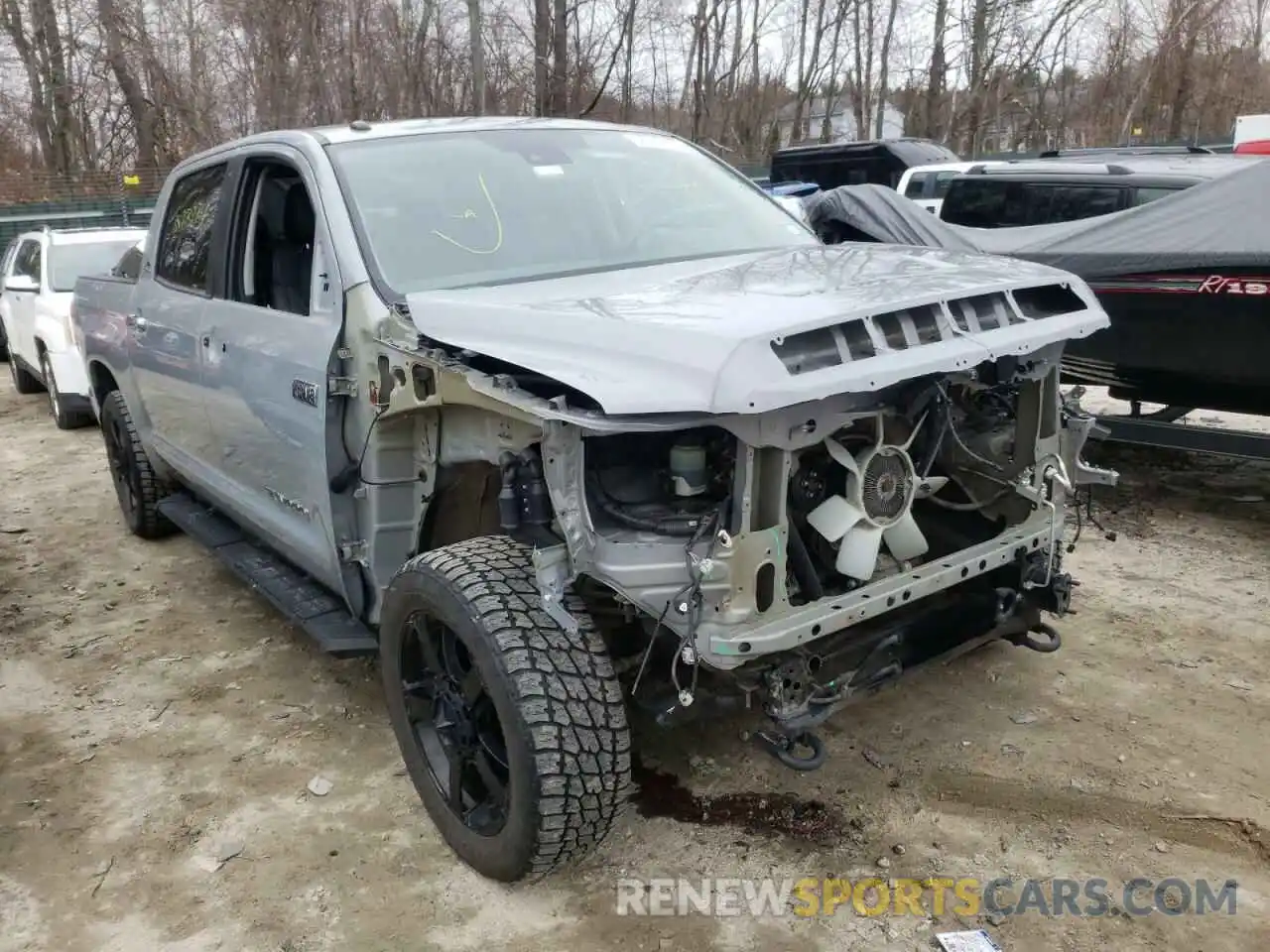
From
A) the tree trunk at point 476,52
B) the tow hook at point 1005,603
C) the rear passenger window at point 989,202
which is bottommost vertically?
the tow hook at point 1005,603

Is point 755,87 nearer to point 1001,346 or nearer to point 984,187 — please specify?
point 984,187

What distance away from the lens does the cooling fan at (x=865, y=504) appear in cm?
263

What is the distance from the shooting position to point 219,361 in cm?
405

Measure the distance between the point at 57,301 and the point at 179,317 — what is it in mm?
5070

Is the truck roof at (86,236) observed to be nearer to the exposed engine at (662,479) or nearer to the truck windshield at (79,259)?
the truck windshield at (79,259)

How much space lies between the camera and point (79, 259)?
29.6ft

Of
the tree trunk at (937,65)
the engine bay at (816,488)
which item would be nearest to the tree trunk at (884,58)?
the tree trunk at (937,65)

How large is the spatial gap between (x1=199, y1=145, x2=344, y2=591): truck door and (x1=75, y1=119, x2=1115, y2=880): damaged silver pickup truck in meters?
0.02

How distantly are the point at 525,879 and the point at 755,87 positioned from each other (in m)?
33.1

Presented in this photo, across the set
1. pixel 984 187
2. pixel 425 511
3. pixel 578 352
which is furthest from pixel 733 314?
pixel 984 187

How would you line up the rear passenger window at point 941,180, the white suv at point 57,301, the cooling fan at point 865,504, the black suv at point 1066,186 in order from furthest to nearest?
1. the rear passenger window at point 941,180
2. the white suv at point 57,301
3. the black suv at point 1066,186
4. the cooling fan at point 865,504

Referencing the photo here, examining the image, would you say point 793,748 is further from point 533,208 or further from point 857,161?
point 857,161

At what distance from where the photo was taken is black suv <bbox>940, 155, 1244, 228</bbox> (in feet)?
24.5

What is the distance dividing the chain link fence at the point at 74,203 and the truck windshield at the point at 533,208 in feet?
48.5
